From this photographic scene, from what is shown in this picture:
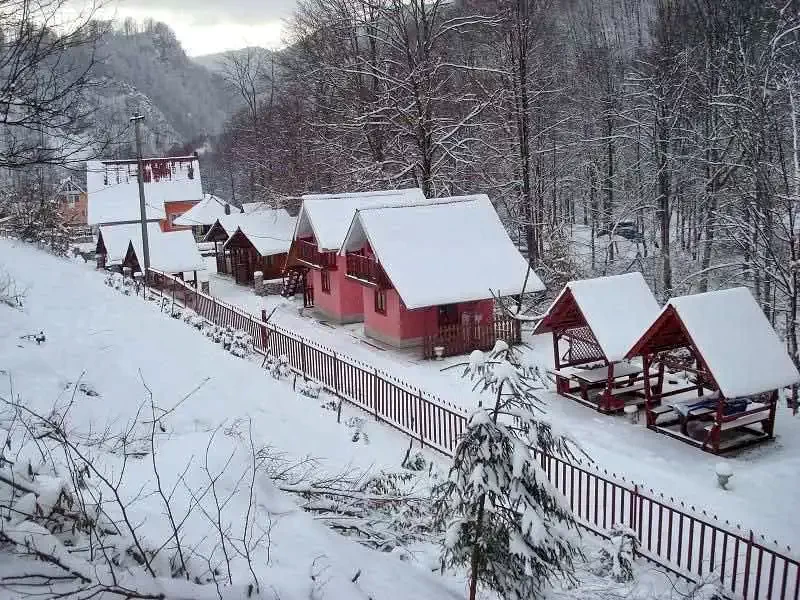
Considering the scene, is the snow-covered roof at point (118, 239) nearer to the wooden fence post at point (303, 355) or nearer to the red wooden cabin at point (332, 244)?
the red wooden cabin at point (332, 244)

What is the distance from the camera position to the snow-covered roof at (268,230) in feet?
104

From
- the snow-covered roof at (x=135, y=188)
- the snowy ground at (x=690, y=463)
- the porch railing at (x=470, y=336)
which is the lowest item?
the snowy ground at (x=690, y=463)

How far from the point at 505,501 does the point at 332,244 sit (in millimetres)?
19002

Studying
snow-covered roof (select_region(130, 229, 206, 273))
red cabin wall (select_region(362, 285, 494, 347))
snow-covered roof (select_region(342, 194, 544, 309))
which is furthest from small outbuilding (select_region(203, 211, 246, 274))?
red cabin wall (select_region(362, 285, 494, 347))

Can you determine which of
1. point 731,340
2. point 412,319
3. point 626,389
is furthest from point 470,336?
point 731,340

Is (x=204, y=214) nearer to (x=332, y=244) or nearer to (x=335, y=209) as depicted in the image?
(x=335, y=209)

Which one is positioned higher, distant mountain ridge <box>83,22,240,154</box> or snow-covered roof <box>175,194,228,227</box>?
distant mountain ridge <box>83,22,240,154</box>

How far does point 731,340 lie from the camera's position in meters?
12.3

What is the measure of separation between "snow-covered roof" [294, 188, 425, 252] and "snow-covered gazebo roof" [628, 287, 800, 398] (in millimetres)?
12567

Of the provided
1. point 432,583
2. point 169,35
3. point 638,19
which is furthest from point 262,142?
point 169,35

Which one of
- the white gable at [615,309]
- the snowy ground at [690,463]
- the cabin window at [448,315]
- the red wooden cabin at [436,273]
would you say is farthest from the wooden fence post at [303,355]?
the white gable at [615,309]

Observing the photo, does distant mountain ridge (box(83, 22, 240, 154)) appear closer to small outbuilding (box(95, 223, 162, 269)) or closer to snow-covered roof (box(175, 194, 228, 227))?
snow-covered roof (box(175, 194, 228, 227))

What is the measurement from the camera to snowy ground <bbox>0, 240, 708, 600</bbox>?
17.0 feet

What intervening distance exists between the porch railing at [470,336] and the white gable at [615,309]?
4.99 meters
